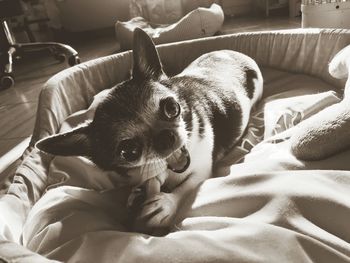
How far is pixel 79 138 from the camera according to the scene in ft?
3.15

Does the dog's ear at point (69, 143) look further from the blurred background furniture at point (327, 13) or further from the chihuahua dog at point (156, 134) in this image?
the blurred background furniture at point (327, 13)

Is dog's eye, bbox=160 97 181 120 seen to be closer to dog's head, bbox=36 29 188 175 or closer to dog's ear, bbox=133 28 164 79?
dog's head, bbox=36 29 188 175

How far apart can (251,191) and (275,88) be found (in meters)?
1.09

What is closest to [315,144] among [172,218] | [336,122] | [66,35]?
[336,122]

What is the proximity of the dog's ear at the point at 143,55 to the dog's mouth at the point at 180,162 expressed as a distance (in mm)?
259

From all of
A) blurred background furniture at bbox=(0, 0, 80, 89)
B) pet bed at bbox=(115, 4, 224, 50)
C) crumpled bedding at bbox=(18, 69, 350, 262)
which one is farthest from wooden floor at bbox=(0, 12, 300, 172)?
crumpled bedding at bbox=(18, 69, 350, 262)

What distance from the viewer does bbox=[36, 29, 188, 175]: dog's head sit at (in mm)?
923

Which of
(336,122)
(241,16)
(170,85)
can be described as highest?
(170,85)

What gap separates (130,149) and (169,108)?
162 mm

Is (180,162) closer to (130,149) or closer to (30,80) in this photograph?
(130,149)

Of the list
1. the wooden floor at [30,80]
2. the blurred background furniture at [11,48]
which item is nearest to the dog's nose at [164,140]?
the wooden floor at [30,80]

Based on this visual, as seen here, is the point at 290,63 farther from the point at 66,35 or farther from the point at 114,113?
the point at 66,35

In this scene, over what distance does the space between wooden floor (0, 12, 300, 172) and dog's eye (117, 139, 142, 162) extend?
105 centimetres

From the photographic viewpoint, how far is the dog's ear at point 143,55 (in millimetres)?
1033
